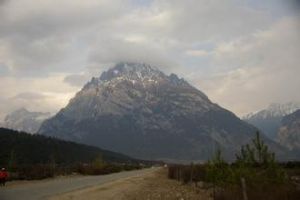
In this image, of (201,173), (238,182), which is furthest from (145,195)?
(201,173)

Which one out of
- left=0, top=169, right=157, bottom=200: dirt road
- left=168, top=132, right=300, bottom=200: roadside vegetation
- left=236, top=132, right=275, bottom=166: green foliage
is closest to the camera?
left=168, top=132, right=300, bottom=200: roadside vegetation

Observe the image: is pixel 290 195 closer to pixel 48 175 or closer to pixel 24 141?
pixel 48 175

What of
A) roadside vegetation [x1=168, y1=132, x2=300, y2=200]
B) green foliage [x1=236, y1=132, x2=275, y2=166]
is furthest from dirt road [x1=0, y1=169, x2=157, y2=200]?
green foliage [x1=236, y1=132, x2=275, y2=166]

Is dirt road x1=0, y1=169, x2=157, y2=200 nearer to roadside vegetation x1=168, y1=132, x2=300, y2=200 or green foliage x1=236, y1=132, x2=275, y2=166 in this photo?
roadside vegetation x1=168, y1=132, x2=300, y2=200

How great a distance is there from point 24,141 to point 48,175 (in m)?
122

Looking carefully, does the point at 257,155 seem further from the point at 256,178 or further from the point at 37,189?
the point at 37,189

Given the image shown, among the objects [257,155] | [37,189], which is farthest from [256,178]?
[37,189]

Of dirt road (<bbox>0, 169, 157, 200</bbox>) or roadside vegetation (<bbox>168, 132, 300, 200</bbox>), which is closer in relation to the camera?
roadside vegetation (<bbox>168, 132, 300, 200</bbox>)

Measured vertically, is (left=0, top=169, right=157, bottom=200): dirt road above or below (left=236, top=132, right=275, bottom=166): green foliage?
below

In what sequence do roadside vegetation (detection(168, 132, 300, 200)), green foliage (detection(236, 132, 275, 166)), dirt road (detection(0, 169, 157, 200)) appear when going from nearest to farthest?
roadside vegetation (detection(168, 132, 300, 200))
green foliage (detection(236, 132, 275, 166))
dirt road (detection(0, 169, 157, 200))

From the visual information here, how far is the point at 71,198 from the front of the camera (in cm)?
3472

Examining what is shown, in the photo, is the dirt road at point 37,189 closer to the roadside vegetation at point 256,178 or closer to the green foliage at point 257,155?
the roadside vegetation at point 256,178

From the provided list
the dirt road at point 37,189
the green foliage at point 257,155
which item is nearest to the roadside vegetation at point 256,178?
the green foliage at point 257,155

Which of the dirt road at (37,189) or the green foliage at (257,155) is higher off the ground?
the green foliage at (257,155)
